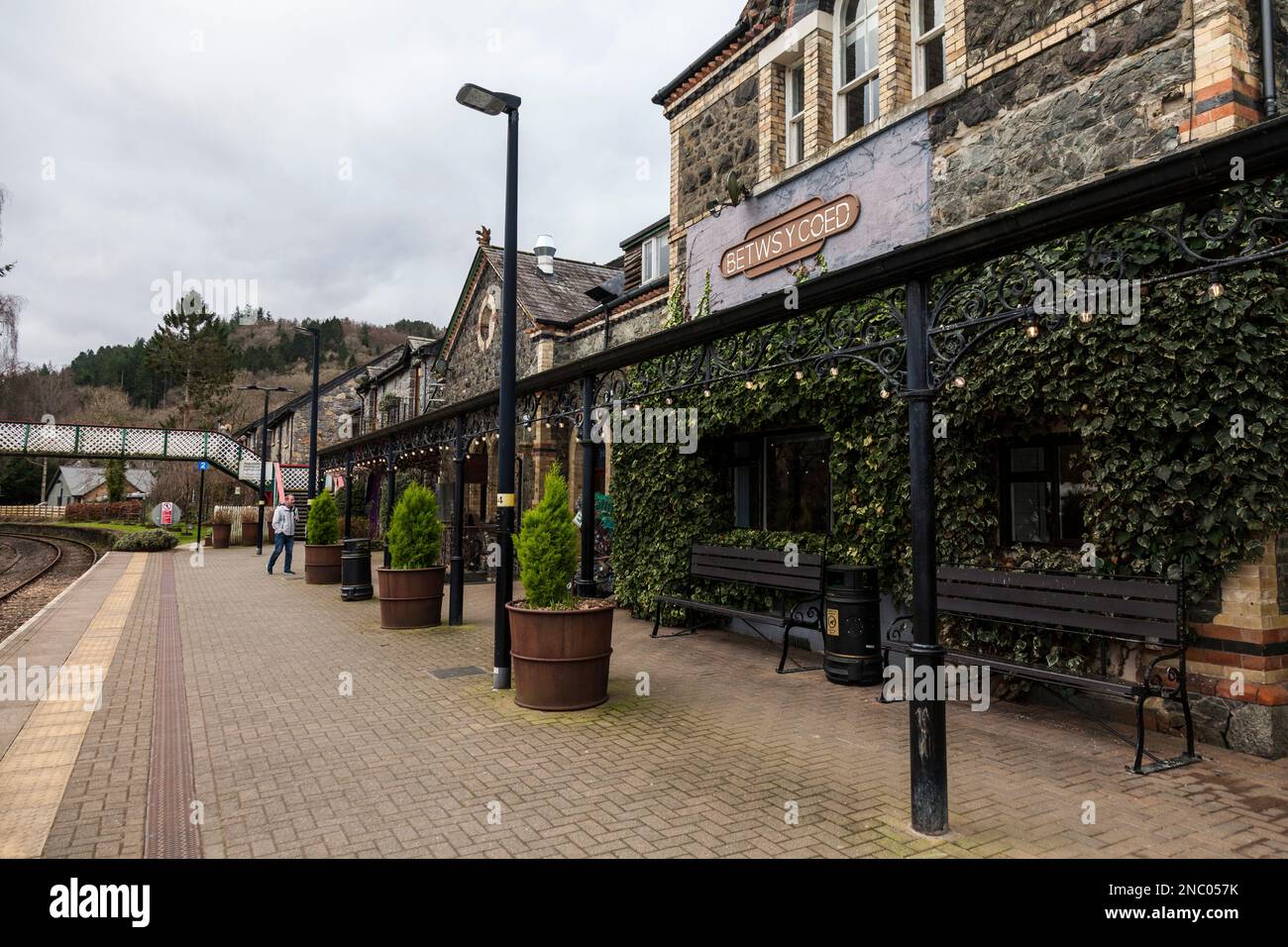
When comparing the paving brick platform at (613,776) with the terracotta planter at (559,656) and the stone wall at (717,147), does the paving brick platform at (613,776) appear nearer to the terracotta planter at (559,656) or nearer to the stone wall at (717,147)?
the terracotta planter at (559,656)

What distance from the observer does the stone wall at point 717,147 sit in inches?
402

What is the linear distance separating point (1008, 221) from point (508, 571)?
198 inches

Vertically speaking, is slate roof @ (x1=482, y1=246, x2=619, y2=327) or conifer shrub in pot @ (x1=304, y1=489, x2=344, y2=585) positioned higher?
slate roof @ (x1=482, y1=246, x2=619, y2=327)

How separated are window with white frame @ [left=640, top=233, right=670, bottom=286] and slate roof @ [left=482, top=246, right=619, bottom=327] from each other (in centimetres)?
202

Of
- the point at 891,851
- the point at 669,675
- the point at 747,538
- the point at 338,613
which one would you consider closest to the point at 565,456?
the point at 338,613

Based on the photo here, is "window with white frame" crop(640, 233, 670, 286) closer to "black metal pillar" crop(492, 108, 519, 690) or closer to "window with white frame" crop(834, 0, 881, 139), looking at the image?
"window with white frame" crop(834, 0, 881, 139)

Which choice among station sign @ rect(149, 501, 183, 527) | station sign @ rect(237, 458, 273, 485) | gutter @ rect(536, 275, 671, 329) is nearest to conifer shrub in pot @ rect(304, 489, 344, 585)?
gutter @ rect(536, 275, 671, 329)

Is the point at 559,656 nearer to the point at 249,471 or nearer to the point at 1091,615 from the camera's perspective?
the point at 1091,615

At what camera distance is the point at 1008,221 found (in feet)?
12.9

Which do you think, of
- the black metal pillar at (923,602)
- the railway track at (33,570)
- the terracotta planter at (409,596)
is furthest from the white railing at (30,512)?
the black metal pillar at (923,602)

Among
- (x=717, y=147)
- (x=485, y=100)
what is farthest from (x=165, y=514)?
(x=485, y=100)

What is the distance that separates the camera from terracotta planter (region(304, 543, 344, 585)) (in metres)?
15.1
